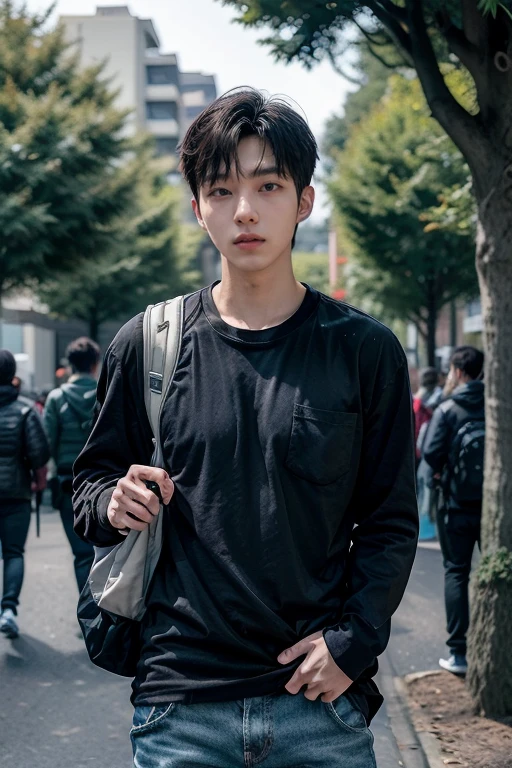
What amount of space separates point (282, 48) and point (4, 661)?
3.93 metres

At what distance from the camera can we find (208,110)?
2186 mm

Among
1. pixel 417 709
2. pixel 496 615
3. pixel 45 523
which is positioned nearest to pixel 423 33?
pixel 496 615

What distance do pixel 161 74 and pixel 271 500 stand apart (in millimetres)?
75916

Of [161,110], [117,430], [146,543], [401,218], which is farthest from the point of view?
[161,110]

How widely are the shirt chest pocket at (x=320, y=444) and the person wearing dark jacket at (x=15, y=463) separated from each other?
215 inches

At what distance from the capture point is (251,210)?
2.08m

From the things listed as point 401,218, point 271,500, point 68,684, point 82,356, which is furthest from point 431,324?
point 271,500

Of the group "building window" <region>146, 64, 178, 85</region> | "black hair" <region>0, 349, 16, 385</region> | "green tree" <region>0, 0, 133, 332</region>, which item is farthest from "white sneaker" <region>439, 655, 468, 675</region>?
"building window" <region>146, 64, 178, 85</region>

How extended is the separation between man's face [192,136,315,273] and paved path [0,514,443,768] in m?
3.40

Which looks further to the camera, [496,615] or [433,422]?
[433,422]

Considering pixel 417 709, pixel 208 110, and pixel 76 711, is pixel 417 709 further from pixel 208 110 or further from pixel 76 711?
pixel 208 110

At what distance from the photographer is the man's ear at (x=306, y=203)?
7.32 feet

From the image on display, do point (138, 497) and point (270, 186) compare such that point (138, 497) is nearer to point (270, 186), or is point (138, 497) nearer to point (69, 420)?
point (270, 186)

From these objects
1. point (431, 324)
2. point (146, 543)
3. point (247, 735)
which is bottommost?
point (247, 735)
